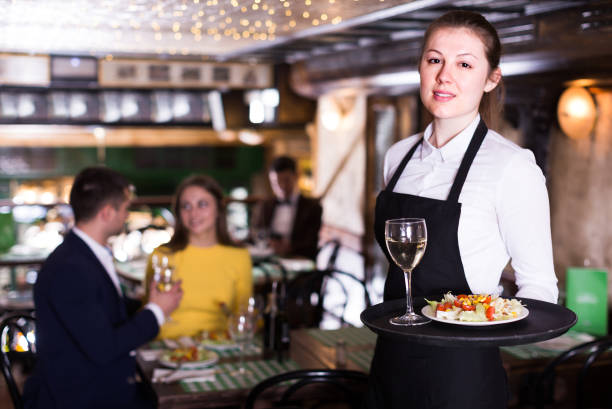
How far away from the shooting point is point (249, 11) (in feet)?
12.9

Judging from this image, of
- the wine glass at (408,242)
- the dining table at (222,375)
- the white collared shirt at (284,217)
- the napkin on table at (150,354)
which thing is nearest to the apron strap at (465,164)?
the wine glass at (408,242)

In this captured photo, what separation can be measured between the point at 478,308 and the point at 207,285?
89.5 inches

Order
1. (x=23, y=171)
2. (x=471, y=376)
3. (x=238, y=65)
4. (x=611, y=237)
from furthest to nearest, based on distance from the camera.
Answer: (x=23, y=171) → (x=238, y=65) → (x=611, y=237) → (x=471, y=376)

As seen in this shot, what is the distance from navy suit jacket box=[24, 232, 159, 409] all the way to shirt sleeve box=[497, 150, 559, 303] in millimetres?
1555

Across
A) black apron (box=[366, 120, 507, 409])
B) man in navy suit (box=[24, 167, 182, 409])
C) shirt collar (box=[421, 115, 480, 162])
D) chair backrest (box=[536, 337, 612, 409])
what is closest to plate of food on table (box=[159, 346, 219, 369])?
man in navy suit (box=[24, 167, 182, 409])

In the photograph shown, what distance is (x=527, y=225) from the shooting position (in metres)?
1.60

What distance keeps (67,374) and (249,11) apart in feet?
7.13

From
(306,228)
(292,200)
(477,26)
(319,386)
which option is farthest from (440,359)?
(292,200)

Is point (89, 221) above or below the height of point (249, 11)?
below

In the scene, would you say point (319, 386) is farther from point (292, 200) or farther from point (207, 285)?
point (292, 200)

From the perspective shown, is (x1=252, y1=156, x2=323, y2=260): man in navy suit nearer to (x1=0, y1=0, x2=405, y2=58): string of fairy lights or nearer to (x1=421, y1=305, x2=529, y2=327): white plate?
(x1=0, y1=0, x2=405, y2=58): string of fairy lights

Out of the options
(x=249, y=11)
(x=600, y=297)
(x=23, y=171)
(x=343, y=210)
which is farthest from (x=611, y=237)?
(x=23, y=171)

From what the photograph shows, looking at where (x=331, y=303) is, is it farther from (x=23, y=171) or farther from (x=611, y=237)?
(x=23, y=171)

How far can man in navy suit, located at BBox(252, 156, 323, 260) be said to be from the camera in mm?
6008
